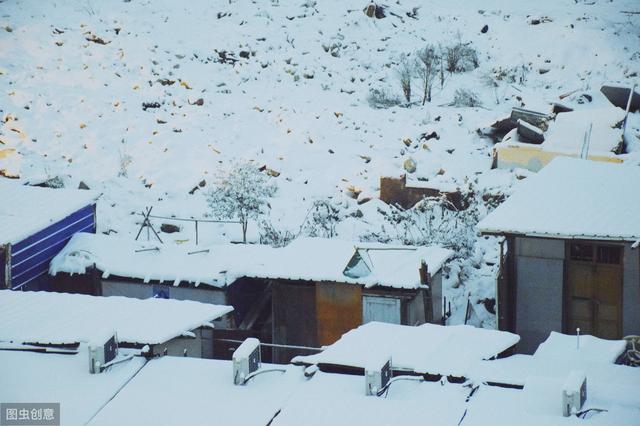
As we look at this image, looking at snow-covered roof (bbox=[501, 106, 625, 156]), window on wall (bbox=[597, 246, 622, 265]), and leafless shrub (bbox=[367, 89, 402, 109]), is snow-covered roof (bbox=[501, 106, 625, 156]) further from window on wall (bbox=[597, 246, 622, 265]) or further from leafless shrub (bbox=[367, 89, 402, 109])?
window on wall (bbox=[597, 246, 622, 265])

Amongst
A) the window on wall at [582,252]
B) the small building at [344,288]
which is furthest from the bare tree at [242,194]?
the window on wall at [582,252]

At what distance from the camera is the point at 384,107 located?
85.9ft

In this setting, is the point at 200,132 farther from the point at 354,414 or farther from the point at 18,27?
the point at 354,414

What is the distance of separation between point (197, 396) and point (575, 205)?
752cm

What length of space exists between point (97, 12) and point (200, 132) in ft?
28.3

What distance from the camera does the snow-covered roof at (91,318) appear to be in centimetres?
1092

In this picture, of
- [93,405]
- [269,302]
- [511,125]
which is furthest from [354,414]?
[511,125]

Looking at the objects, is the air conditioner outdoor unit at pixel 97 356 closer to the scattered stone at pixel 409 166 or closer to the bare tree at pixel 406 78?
the scattered stone at pixel 409 166

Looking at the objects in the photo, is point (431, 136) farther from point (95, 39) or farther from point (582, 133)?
point (95, 39)

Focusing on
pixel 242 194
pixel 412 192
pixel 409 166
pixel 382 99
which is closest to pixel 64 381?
pixel 242 194

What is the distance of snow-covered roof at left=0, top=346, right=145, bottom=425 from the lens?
368 inches

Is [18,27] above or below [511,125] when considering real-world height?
above

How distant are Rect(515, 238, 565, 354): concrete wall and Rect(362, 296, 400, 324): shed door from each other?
6.52 feet

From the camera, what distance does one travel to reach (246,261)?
15.2 m
